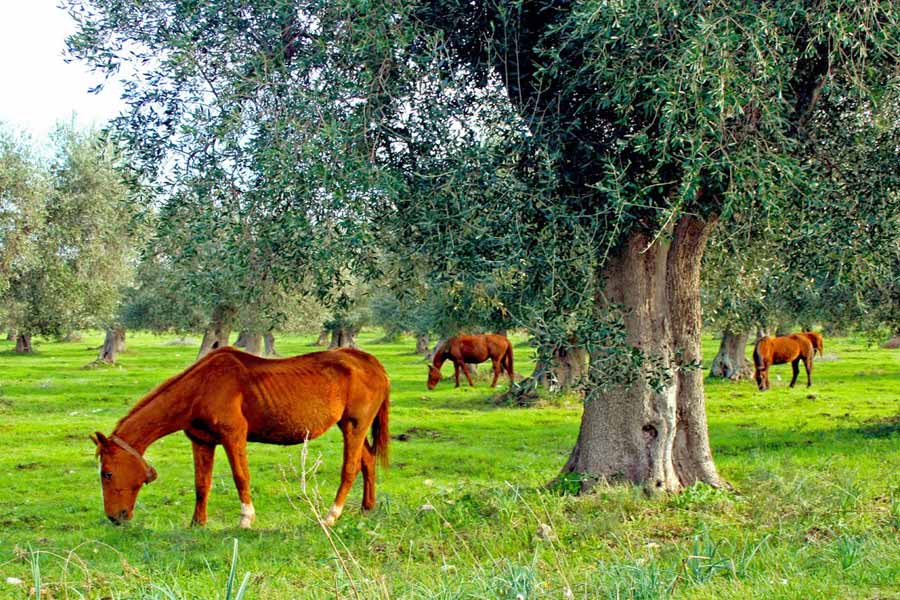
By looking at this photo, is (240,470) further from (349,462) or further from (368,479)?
(368,479)

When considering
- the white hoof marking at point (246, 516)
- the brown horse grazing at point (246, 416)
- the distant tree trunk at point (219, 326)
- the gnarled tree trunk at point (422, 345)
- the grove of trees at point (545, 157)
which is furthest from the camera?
the gnarled tree trunk at point (422, 345)

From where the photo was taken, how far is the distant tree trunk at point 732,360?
36594 millimetres

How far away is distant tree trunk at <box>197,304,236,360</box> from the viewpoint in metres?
38.1

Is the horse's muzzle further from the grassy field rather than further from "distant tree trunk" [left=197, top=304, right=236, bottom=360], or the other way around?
"distant tree trunk" [left=197, top=304, right=236, bottom=360]

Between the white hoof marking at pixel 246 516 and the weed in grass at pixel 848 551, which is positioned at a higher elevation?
the weed in grass at pixel 848 551

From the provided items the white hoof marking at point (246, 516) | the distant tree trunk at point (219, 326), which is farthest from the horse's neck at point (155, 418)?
the distant tree trunk at point (219, 326)

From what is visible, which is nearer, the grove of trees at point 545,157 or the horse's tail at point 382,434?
the grove of trees at point 545,157

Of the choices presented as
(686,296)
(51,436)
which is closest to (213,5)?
(686,296)

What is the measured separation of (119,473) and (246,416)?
5.91 feet

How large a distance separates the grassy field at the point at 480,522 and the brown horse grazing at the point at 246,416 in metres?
0.61

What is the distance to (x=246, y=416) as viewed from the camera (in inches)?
475

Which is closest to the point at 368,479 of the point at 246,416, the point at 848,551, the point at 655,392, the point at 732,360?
the point at 246,416

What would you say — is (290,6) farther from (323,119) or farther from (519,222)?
(519,222)

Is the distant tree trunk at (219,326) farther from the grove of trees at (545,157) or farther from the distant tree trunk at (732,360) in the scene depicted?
the grove of trees at (545,157)
